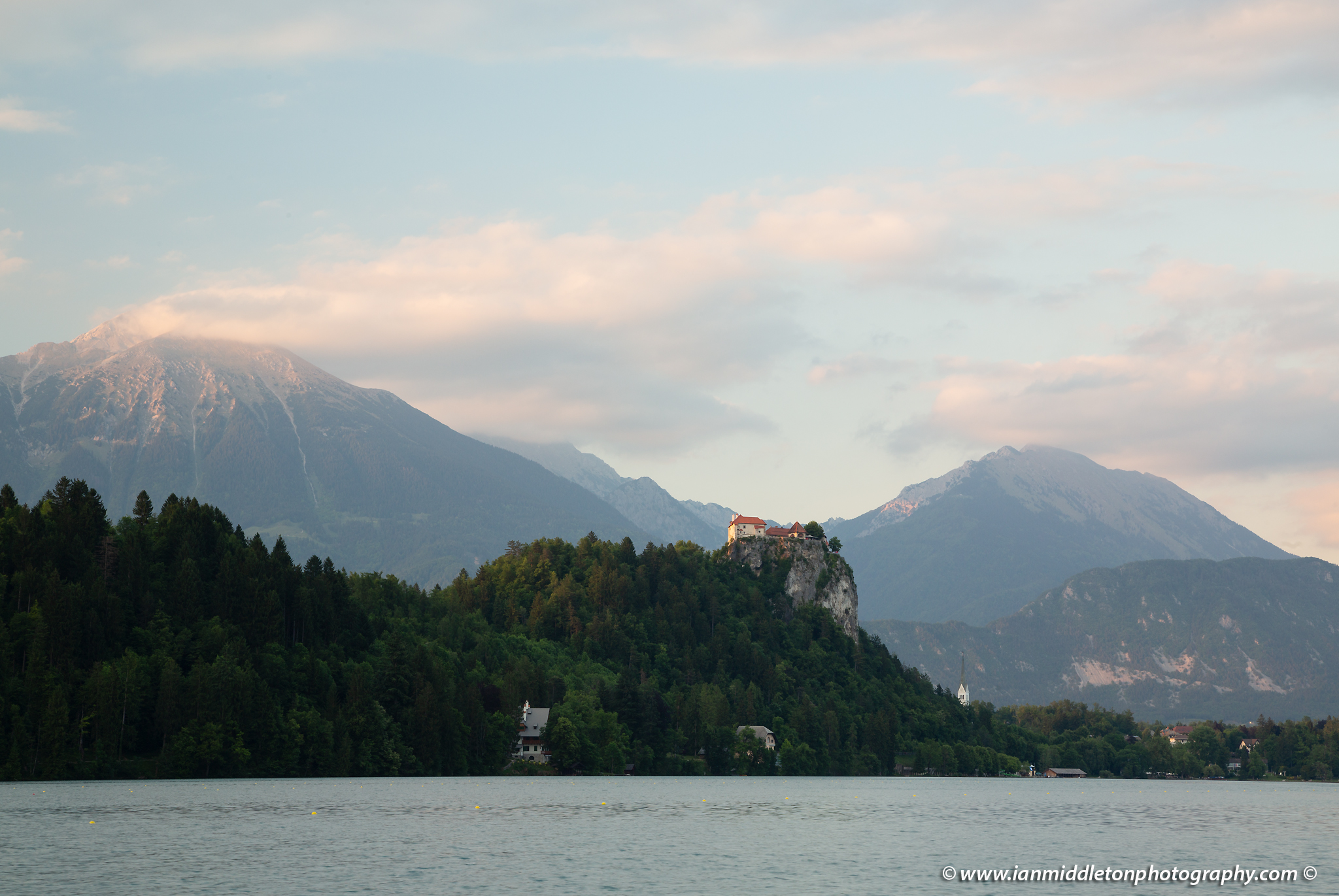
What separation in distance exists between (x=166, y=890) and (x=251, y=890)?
176 inches

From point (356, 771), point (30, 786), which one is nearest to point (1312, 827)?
point (356, 771)

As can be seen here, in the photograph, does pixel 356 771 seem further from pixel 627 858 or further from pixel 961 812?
pixel 627 858

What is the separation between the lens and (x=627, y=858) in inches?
3615

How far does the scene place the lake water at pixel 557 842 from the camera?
3073 inches

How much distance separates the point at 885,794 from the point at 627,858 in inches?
4469

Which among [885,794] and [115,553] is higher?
[115,553]

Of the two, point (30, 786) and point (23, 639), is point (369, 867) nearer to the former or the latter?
point (30, 786)

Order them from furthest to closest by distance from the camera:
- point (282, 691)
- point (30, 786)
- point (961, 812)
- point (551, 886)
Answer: point (282, 691)
point (961, 812)
point (30, 786)
point (551, 886)

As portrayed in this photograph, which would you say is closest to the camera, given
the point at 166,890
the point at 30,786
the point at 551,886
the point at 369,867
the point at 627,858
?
the point at 166,890

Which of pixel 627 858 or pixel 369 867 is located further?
pixel 627 858

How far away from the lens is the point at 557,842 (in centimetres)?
10256

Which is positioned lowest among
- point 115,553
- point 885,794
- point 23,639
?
point 885,794

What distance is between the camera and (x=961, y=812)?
507 feet

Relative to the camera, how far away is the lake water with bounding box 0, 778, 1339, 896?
78.1 m
